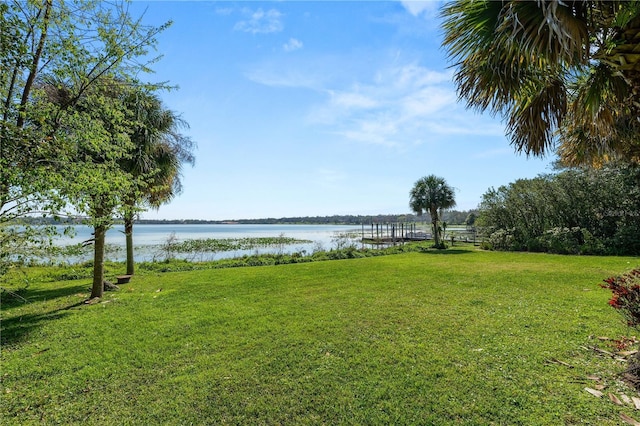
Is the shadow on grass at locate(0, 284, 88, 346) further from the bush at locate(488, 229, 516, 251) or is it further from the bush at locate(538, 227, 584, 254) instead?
the bush at locate(488, 229, 516, 251)

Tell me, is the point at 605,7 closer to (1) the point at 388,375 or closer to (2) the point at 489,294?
(1) the point at 388,375

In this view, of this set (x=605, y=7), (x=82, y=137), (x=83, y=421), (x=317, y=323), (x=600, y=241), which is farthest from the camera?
(x=600, y=241)

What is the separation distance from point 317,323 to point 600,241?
15195 mm

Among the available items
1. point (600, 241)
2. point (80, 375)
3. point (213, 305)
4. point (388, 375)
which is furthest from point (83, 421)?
point (600, 241)

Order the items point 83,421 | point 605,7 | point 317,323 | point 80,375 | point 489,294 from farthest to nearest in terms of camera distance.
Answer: point 489,294, point 317,323, point 80,375, point 605,7, point 83,421

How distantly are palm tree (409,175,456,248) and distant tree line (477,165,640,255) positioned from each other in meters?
2.87

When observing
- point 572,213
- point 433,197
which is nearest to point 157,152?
point 433,197

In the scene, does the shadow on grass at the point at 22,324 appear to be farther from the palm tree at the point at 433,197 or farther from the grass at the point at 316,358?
the palm tree at the point at 433,197

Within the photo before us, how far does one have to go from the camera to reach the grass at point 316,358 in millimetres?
2420

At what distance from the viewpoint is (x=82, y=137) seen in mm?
2807

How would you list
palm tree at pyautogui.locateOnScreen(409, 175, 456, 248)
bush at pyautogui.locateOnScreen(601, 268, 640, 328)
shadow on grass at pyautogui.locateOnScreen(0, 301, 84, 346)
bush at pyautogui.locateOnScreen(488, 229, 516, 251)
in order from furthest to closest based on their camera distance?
palm tree at pyautogui.locateOnScreen(409, 175, 456, 248), bush at pyautogui.locateOnScreen(488, 229, 516, 251), shadow on grass at pyautogui.locateOnScreen(0, 301, 84, 346), bush at pyautogui.locateOnScreen(601, 268, 640, 328)

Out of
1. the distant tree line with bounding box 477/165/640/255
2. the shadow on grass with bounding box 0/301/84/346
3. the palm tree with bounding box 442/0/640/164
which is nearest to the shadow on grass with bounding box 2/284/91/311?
the shadow on grass with bounding box 0/301/84/346

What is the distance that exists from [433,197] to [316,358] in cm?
1882

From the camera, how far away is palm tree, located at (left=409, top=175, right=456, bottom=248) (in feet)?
65.7
